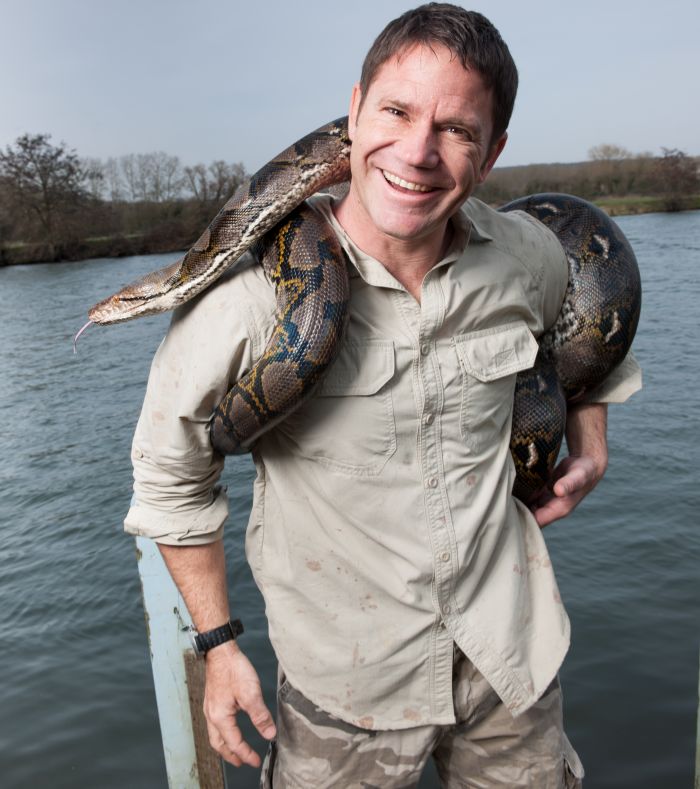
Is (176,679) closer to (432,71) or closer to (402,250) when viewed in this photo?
(402,250)

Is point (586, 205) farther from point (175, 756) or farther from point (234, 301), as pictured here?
point (175, 756)

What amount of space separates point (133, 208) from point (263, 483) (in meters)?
50.7

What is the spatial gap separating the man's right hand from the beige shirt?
0.16 m

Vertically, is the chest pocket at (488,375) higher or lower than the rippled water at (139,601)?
higher

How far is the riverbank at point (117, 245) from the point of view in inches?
1837

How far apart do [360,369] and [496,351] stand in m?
0.49

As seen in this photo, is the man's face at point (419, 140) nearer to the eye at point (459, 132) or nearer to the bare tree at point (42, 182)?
the eye at point (459, 132)

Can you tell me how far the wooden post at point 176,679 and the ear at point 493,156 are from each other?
1766 mm

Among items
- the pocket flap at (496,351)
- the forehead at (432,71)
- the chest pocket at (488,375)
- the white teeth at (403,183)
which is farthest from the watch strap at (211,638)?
the forehead at (432,71)

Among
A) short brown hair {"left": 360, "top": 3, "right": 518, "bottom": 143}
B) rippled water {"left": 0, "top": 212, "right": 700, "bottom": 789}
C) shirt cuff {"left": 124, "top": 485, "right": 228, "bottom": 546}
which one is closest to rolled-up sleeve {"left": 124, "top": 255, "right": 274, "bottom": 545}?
shirt cuff {"left": 124, "top": 485, "right": 228, "bottom": 546}

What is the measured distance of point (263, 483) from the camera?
248 centimetres

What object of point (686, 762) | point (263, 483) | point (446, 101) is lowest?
point (686, 762)

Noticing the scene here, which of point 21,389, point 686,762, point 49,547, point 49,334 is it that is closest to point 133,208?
point 49,334

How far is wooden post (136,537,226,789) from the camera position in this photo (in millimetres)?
2910
